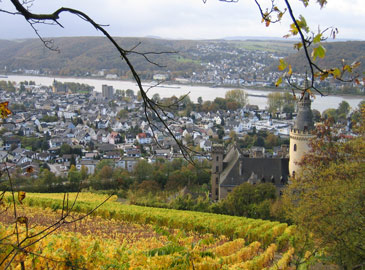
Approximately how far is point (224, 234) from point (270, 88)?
74002 millimetres

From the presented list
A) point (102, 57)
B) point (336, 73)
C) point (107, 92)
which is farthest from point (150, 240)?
point (102, 57)

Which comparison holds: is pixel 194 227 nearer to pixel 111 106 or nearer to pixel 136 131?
pixel 136 131

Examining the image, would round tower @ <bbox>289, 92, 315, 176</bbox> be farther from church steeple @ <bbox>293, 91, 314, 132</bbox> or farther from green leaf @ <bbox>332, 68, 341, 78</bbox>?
green leaf @ <bbox>332, 68, 341, 78</bbox>

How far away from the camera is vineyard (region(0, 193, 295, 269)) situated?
4.61 m

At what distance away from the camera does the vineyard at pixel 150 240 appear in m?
4.61

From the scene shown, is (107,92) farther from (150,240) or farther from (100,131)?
(150,240)

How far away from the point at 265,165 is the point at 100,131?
28.2 meters

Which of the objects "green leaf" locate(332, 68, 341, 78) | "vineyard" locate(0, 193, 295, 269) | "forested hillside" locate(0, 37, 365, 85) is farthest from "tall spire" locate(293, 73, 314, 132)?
"forested hillside" locate(0, 37, 365, 85)

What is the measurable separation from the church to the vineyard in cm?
568

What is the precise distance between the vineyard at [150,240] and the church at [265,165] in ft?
18.6

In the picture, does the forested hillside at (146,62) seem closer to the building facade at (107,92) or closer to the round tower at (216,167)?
the building facade at (107,92)

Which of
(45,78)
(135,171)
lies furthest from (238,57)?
(135,171)

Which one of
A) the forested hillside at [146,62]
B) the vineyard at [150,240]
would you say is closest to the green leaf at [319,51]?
Answer: the vineyard at [150,240]

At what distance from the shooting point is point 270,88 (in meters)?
82.6
